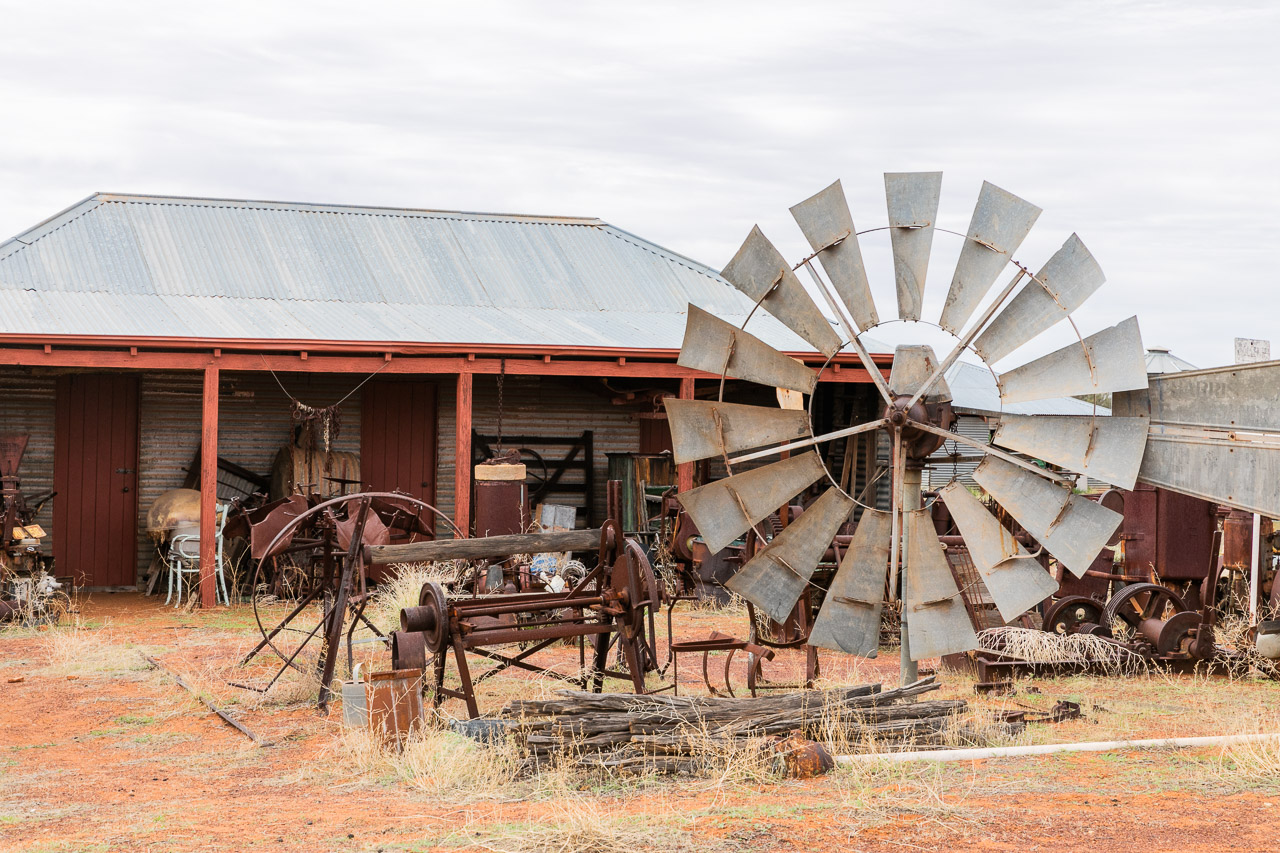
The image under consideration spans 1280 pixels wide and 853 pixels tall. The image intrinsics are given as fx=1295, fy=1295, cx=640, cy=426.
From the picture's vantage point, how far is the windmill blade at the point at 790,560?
853 cm

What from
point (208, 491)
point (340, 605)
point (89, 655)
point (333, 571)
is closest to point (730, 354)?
point (340, 605)

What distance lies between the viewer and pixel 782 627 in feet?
37.6

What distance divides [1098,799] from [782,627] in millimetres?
4666

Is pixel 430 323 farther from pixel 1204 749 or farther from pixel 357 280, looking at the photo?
pixel 1204 749

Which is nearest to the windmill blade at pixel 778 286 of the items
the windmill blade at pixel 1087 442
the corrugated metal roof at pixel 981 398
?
the windmill blade at pixel 1087 442

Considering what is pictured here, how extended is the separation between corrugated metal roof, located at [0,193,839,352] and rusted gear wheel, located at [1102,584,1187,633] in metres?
6.89

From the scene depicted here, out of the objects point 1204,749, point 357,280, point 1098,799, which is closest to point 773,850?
point 1098,799

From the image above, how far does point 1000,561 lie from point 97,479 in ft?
41.7

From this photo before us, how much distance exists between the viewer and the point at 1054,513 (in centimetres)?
800

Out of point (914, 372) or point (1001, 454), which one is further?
point (914, 372)

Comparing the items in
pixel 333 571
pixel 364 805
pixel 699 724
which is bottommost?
pixel 364 805

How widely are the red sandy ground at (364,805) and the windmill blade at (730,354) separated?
Result: 2.74 m

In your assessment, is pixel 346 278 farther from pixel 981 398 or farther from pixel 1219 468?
pixel 1219 468

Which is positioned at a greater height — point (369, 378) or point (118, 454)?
point (369, 378)
